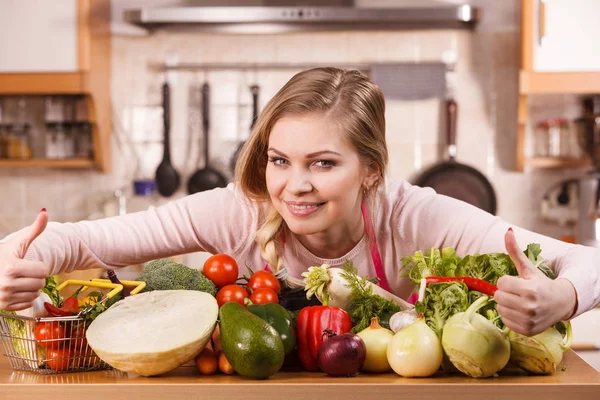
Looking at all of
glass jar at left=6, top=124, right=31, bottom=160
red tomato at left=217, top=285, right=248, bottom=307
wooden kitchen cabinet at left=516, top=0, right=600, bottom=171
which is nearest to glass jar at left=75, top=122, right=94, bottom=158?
glass jar at left=6, top=124, right=31, bottom=160

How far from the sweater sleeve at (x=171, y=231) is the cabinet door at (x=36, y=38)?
2101 mm

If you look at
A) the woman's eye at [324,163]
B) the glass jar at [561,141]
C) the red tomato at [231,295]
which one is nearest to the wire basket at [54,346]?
the red tomato at [231,295]

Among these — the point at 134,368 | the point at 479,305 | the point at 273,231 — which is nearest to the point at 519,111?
the point at 273,231

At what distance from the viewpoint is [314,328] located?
129cm

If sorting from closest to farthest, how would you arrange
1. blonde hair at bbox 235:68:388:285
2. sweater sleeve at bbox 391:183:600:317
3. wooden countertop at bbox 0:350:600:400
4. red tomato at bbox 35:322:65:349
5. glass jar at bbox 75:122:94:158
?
wooden countertop at bbox 0:350:600:400, red tomato at bbox 35:322:65:349, sweater sleeve at bbox 391:183:600:317, blonde hair at bbox 235:68:388:285, glass jar at bbox 75:122:94:158

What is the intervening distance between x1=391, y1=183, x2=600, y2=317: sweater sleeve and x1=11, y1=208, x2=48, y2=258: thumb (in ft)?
2.93

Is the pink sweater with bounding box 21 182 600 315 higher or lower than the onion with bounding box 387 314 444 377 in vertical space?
higher

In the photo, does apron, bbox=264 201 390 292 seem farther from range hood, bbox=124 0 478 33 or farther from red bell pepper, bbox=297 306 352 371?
range hood, bbox=124 0 478 33

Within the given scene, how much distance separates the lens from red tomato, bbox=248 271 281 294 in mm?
1428

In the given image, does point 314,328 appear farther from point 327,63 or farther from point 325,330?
point 327,63

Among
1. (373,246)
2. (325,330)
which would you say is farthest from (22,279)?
(373,246)

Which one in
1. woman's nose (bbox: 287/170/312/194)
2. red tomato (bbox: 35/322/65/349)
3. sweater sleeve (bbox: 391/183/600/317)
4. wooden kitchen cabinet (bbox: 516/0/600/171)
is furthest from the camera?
wooden kitchen cabinet (bbox: 516/0/600/171)

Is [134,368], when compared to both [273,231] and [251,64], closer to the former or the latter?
[273,231]

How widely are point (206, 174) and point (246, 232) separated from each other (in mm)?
2087
